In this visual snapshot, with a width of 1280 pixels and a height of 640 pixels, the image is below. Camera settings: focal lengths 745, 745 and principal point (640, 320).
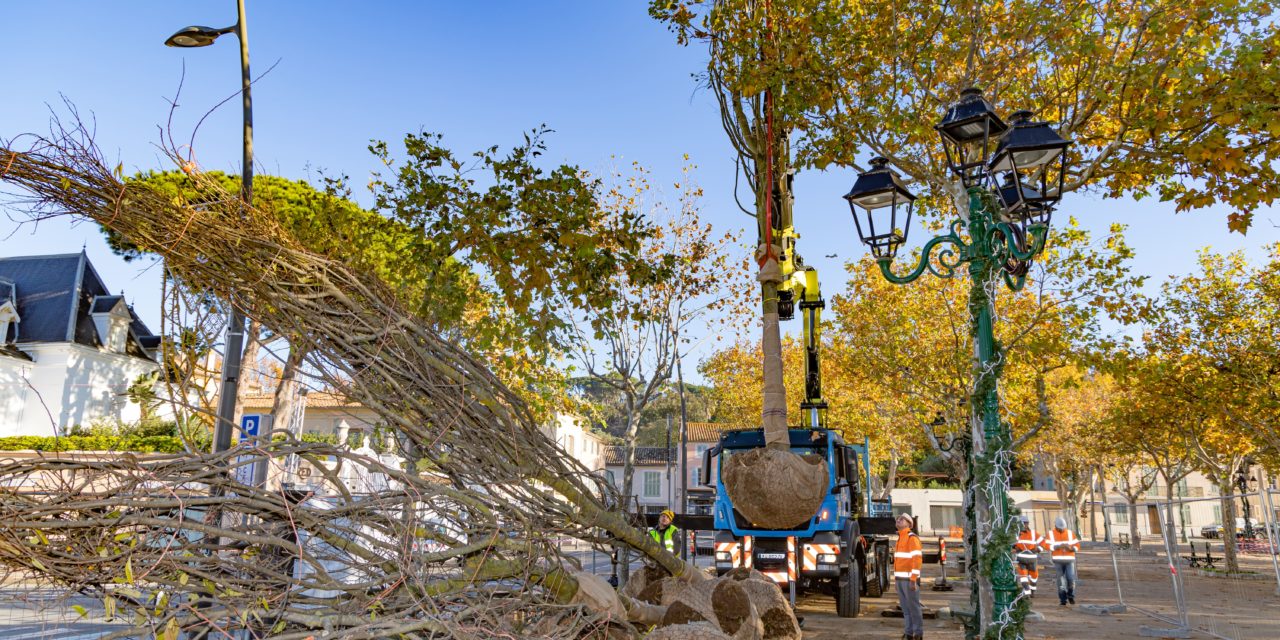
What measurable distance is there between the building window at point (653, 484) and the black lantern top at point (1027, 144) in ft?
167

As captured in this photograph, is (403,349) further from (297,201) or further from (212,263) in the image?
(297,201)

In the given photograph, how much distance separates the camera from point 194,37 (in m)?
7.67

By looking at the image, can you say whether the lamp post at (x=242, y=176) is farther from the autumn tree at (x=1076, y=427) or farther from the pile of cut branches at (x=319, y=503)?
the autumn tree at (x=1076, y=427)

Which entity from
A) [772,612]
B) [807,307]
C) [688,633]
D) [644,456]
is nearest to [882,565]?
[807,307]

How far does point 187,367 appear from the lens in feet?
15.3

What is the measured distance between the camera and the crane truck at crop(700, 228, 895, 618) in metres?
11.0

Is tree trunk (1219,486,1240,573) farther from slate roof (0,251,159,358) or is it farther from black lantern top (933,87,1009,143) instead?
slate roof (0,251,159,358)

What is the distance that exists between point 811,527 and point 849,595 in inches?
70.6

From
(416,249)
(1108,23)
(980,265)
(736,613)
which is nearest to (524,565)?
(736,613)

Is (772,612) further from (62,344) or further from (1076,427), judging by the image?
(1076,427)

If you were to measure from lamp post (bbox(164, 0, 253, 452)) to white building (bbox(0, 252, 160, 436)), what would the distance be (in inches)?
1032

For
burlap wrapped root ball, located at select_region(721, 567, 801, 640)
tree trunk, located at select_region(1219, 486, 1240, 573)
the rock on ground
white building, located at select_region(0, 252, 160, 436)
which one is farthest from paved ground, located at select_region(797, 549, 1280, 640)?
white building, located at select_region(0, 252, 160, 436)

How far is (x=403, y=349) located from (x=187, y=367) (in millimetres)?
1345

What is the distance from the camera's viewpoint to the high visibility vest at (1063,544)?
44.8 feet
